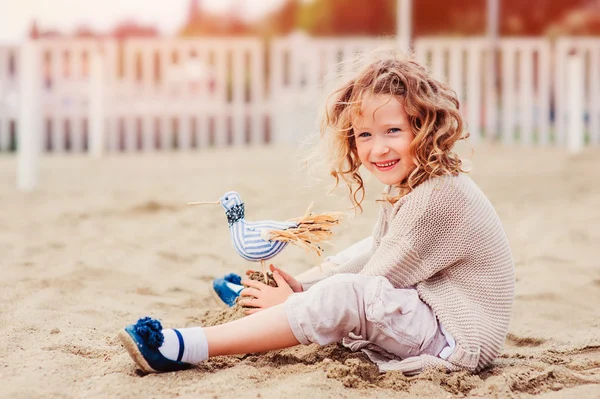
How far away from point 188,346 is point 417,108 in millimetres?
815

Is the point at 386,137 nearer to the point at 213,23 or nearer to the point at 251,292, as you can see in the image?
the point at 251,292

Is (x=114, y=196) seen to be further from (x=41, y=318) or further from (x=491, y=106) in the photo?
(x=491, y=106)

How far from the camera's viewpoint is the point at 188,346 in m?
1.71

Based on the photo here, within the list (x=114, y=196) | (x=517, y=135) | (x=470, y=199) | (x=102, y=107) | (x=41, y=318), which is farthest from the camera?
(x=517, y=135)

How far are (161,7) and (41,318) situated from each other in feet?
29.7

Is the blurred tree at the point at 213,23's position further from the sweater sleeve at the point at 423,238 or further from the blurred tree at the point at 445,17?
the sweater sleeve at the point at 423,238

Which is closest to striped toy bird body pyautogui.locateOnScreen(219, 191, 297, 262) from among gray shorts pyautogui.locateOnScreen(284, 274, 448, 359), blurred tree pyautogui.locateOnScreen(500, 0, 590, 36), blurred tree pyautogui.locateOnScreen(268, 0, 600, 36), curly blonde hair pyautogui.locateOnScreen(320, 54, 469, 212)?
gray shorts pyautogui.locateOnScreen(284, 274, 448, 359)

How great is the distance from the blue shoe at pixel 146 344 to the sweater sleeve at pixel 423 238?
21.5 inches

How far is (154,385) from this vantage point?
5.36ft

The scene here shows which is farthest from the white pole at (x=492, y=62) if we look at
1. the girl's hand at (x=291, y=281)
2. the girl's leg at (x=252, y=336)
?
the girl's leg at (x=252, y=336)

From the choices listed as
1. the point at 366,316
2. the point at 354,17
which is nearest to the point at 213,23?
the point at 354,17

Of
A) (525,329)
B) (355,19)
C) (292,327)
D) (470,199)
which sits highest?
(355,19)

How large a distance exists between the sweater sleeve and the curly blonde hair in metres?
0.07

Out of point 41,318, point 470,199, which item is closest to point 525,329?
point 470,199
